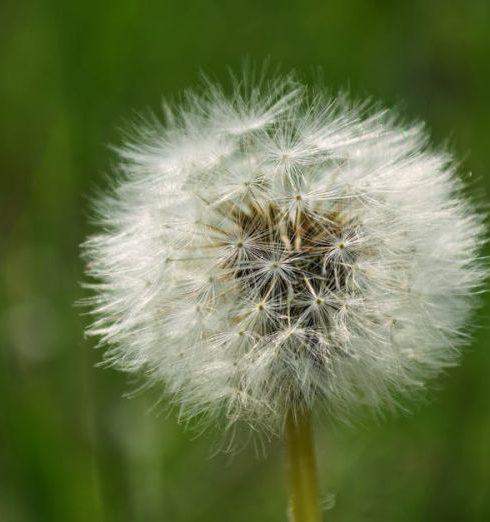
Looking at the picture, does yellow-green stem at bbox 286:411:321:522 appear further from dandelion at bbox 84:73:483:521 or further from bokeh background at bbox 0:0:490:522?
bokeh background at bbox 0:0:490:522

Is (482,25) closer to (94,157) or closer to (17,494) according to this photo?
(94,157)

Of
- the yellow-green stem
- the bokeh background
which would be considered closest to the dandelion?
the yellow-green stem

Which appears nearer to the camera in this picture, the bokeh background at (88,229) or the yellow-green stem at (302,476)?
the yellow-green stem at (302,476)

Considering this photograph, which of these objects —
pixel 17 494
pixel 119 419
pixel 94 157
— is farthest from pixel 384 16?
pixel 17 494

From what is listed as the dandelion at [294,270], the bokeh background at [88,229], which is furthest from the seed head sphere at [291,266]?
the bokeh background at [88,229]

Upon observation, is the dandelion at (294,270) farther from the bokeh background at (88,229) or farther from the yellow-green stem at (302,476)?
the bokeh background at (88,229)

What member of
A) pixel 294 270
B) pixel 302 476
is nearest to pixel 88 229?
pixel 294 270
